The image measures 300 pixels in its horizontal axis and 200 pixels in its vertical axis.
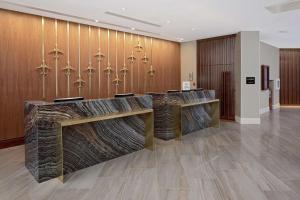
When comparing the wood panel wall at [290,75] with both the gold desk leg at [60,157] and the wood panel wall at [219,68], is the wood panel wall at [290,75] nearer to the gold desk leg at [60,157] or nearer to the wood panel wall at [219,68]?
the wood panel wall at [219,68]

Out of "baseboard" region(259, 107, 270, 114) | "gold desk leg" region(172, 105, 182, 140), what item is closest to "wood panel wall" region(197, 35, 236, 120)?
"baseboard" region(259, 107, 270, 114)

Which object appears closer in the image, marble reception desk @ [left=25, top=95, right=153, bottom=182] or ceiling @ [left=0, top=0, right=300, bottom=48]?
marble reception desk @ [left=25, top=95, right=153, bottom=182]

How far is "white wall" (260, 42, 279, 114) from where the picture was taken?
398 inches

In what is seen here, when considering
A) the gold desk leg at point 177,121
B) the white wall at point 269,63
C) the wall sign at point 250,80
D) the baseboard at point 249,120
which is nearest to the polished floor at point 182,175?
the gold desk leg at point 177,121

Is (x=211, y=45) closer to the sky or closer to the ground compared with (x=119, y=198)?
closer to the sky

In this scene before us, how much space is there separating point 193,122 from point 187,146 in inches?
55.9

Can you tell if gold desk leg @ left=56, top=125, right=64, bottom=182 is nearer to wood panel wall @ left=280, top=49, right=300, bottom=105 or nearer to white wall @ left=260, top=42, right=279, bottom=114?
white wall @ left=260, top=42, right=279, bottom=114

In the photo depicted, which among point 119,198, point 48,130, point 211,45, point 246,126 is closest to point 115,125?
point 48,130

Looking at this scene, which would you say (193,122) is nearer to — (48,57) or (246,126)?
(246,126)

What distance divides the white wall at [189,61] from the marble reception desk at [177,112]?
2.79 meters

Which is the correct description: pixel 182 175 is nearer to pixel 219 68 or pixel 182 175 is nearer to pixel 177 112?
pixel 177 112

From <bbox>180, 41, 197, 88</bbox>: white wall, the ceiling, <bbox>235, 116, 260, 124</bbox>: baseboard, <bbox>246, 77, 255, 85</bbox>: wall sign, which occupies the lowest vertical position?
<bbox>235, 116, 260, 124</bbox>: baseboard

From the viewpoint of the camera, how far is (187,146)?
5254 mm

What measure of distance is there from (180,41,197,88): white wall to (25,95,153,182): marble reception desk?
4.98m
